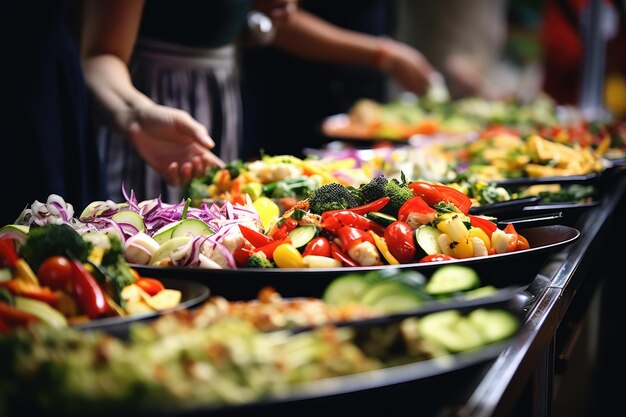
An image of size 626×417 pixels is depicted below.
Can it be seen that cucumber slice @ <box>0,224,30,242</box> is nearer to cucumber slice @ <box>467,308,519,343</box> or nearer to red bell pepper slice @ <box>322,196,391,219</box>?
red bell pepper slice @ <box>322,196,391,219</box>

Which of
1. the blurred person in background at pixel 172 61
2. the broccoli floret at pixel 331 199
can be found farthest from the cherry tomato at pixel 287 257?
the blurred person in background at pixel 172 61

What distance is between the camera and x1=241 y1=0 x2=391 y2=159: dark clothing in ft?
14.9

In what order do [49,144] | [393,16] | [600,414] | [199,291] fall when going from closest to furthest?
[199,291] < [49,144] < [600,414] < [393,16]

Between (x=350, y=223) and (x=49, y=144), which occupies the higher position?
(x=350, y=223)

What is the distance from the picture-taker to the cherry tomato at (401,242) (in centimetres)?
142

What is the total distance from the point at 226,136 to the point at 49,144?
103 cm

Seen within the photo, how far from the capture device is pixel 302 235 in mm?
1458

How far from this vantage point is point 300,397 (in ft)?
2.64

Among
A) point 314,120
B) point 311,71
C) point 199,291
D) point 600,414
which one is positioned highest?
point 199,291

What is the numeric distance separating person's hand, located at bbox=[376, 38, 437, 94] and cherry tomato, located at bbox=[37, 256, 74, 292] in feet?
12.5

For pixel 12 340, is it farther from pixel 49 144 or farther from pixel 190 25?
pixel 190 25

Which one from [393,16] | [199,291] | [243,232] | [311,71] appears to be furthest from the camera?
[393,16]

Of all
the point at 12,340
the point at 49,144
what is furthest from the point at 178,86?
the point at 12,340

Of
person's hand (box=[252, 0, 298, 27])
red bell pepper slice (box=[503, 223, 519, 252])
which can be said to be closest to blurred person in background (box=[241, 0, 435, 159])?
person's hand (box=[252, 0, 298, 27])
